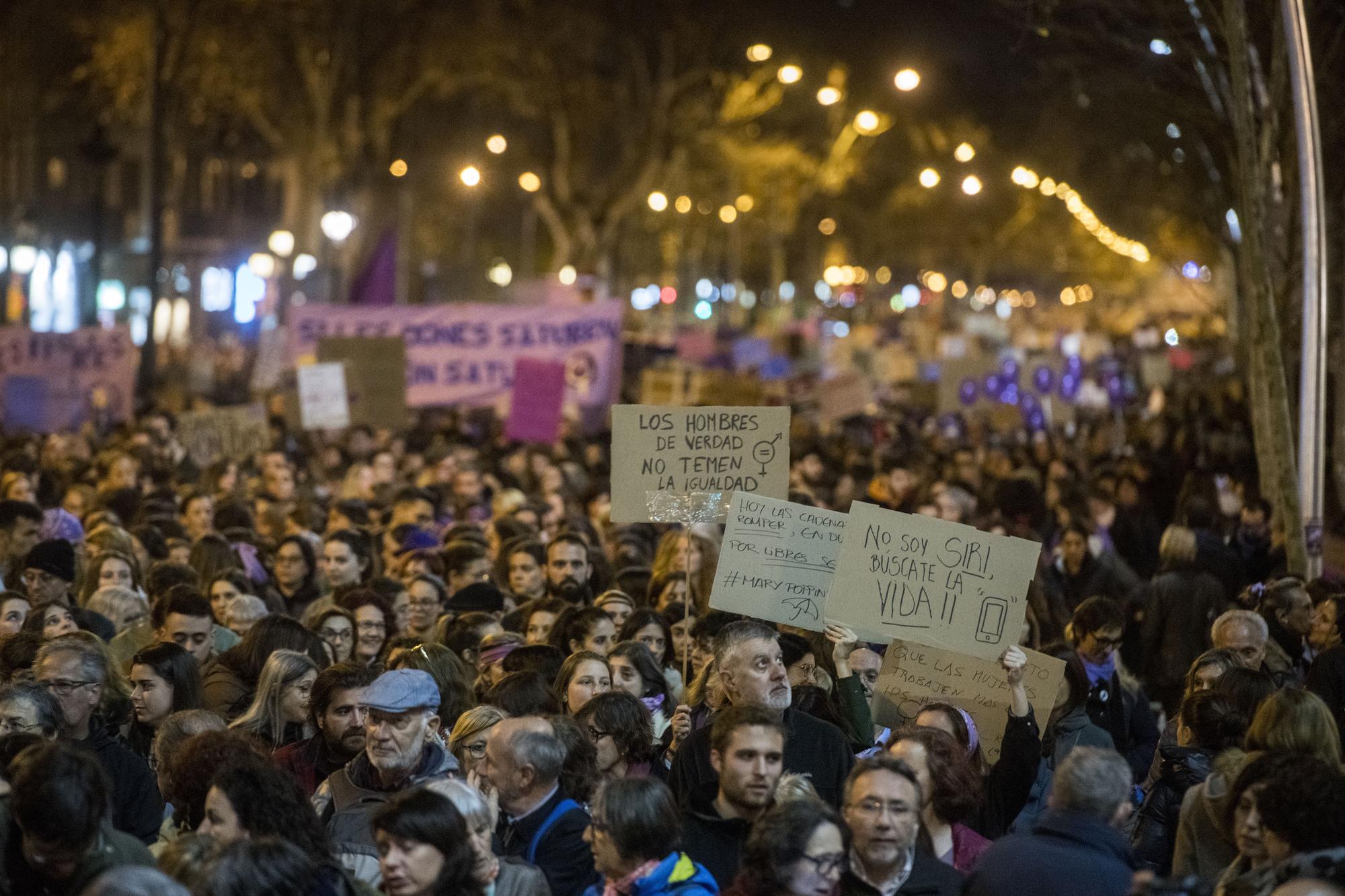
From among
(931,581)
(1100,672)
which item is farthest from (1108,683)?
(931,581)

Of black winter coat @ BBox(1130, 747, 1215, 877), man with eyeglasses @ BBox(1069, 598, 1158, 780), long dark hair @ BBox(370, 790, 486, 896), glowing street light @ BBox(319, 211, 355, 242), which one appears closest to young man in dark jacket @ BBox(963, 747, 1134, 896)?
long dark hair @ BBox(370, 790, 486, 896)

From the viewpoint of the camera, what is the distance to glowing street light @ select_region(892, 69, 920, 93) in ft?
68.2

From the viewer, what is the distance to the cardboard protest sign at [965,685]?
24.5ft

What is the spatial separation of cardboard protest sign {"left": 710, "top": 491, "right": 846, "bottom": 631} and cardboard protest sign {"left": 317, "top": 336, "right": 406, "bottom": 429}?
11.5 meters

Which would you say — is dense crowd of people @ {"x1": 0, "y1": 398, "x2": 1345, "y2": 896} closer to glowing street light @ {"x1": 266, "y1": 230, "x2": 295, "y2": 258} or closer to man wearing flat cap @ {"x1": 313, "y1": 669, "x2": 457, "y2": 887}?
man wearing flat cap @ {"x1": 313, "y1": 669, "x2": 457, "y2": 887}

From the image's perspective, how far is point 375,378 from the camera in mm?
19297

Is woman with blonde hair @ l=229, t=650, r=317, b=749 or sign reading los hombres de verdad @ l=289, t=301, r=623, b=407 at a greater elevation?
sign reading los hombres de verdad @ l=289, t=301, r=623, b=407

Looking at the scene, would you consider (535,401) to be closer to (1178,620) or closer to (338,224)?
(1178,620)

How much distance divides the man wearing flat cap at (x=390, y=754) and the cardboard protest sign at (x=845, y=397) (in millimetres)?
16350

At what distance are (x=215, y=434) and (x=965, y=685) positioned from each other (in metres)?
11.3

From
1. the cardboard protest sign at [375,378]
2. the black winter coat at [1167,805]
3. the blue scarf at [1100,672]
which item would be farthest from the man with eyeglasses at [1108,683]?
the cardboard protest sign at [375,378]

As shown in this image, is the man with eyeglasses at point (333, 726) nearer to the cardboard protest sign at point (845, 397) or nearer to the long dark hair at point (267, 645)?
the long dark hair at point (267, 645)

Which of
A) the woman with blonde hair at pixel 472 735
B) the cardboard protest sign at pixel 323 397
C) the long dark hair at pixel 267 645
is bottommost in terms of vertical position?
the woman with blonde hair at pixel 472 735

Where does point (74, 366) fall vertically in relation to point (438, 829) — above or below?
above
